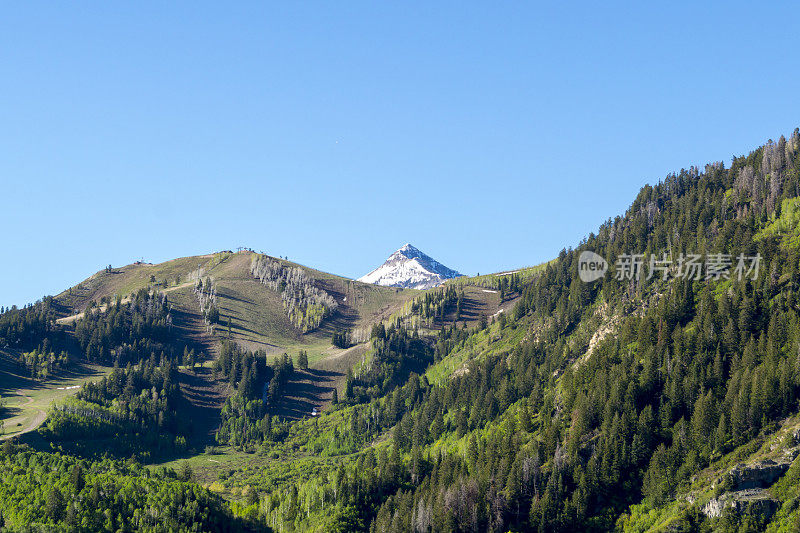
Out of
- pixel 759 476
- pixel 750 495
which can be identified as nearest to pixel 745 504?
pixel 750 495

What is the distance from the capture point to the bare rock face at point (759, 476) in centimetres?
19788

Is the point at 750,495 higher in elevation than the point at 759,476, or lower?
lower

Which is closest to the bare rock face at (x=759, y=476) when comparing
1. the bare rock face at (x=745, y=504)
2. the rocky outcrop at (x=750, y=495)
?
the rocky outcrop at (x=750, y=495)

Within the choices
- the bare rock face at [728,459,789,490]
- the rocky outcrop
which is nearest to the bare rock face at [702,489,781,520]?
the rocky outcrop

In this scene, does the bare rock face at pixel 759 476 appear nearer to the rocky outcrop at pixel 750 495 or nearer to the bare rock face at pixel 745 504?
the rocky outcrop at pixel 750 495

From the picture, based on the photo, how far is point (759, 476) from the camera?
19825 centimetres

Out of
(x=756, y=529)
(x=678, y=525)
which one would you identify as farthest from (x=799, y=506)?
(x=678, y=525)

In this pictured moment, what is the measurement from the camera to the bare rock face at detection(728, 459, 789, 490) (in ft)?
649

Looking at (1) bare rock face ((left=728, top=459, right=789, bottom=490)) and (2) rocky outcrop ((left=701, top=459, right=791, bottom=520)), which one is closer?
(2) rocky outcrop ((left=701, top=459, right=791, bottom=520))

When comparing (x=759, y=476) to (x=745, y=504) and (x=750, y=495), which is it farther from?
(x=745, y=504)

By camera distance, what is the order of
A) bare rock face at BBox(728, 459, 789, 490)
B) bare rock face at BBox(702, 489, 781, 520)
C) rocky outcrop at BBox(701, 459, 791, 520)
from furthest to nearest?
bare rock face at BBox(728, 459, 789, 490), rocky outcrop at BBox(701, 459, 791, 520), bare rock face at BBox(702, 489, 781, 520)

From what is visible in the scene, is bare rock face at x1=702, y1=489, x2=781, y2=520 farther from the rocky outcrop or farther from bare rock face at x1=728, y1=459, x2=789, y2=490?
bare rock face at x1=728, y1=459, x2=789, y2=490

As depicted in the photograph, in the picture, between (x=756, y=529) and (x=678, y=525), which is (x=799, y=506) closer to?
(x=756, y=529)

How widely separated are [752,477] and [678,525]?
20960 millimetres
